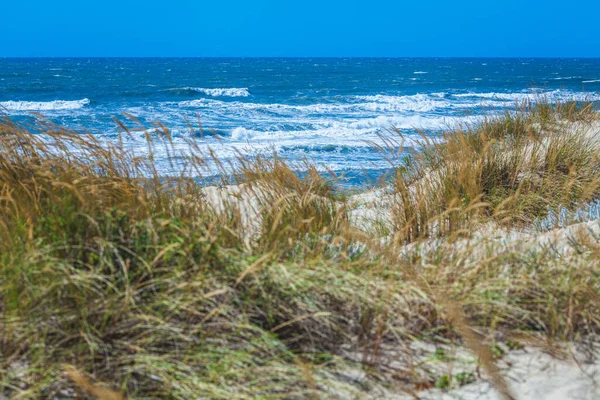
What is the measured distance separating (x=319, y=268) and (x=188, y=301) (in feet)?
1.90

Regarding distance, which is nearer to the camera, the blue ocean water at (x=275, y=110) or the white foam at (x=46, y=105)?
the blue ocean water at (x=275, y=110)

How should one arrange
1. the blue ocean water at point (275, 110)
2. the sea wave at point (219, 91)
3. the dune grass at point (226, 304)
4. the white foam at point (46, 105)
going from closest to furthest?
the dune grass at point (226, 304) → the blue ocean water at point (275, 110) → the white foam at point (46, 105) → the sea wave at point (219, 91)

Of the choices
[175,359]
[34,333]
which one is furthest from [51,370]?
[175,359]

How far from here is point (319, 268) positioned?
242 cm

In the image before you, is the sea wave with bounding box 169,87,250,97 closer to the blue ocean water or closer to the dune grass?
the blue ocean water

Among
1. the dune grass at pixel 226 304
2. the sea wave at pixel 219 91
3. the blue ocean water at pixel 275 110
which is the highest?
the sea wave at pixel 219 91

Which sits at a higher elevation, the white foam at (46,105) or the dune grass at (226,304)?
the white foam at (46,105)

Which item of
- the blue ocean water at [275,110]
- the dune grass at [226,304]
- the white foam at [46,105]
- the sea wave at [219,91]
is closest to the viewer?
the dune grass at [226,304]

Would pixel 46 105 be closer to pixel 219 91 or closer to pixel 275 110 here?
pixel 219 91

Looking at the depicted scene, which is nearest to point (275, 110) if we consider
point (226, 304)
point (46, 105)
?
point (46, 105)

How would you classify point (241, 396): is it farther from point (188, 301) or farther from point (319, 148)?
point (319, 148)

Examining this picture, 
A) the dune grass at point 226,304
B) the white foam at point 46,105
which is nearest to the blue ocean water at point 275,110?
the white foam at point 46,105

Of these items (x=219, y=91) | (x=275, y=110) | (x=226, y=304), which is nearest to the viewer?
(x=226, y=304)

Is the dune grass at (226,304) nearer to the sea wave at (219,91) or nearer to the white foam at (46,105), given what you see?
the white foam at (46,105)
